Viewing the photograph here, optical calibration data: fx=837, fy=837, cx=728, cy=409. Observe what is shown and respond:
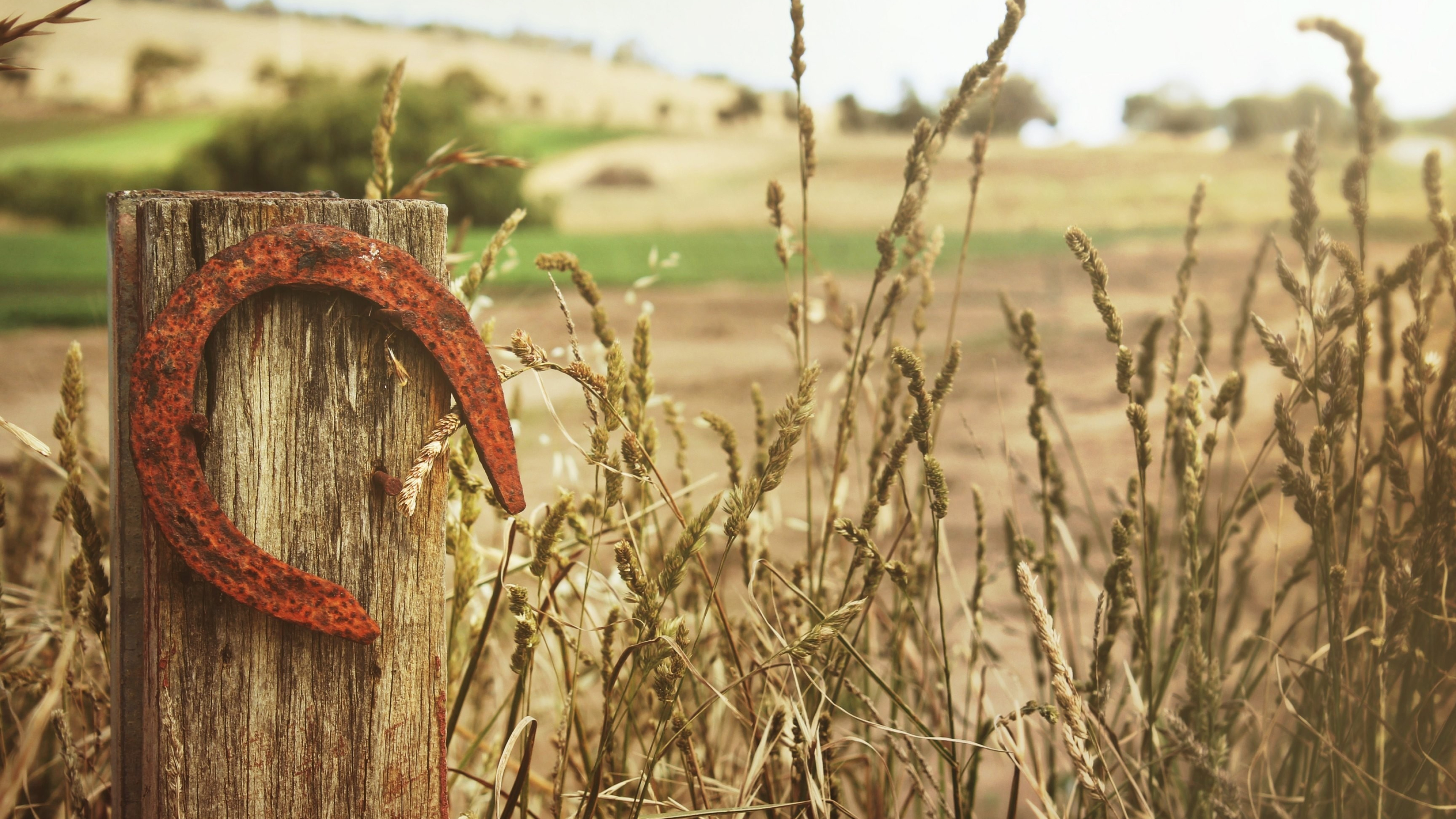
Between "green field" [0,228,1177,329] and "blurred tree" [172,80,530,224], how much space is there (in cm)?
87

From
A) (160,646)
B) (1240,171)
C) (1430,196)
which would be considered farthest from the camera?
(1240,171)

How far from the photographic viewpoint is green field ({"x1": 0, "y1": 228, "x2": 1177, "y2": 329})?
887cm

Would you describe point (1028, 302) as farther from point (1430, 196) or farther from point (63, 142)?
point (63, 142)

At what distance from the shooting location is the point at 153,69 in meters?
11.1

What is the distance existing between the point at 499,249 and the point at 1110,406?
24.8 feet

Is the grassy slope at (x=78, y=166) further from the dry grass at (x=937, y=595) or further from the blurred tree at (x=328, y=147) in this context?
the dry grass at (x=937, y=595)

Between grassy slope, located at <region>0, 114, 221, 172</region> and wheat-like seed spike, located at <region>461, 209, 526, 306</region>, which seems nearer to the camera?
wheat-like seed spike, located at <region>461, 209, 526, 306</region>

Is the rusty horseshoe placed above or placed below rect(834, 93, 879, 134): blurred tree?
below

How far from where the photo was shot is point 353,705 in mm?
1021

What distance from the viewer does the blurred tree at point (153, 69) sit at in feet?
35.9

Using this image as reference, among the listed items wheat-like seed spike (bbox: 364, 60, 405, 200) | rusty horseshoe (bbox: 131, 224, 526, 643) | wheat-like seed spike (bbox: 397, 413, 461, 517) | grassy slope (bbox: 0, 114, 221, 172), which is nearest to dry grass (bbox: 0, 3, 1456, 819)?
wheat-like seed spike (bbox: 397, 413, 461, 517)

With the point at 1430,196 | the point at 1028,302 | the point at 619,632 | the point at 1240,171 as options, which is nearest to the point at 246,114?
the point at 1028,302

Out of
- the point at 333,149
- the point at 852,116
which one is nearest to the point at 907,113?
the point at 852,116

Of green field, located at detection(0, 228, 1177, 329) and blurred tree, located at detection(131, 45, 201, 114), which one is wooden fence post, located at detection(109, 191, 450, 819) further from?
blurred tree, located at detection(131, 45, 201, 114)
